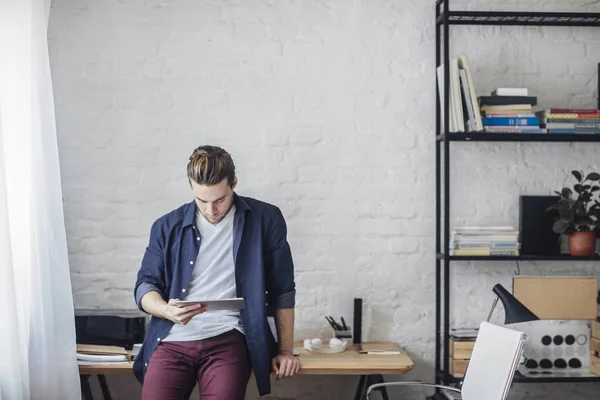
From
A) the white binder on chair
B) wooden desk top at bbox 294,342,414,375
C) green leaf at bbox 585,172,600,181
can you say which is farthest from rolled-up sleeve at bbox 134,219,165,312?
green leaf at bbox 585,172,600,181

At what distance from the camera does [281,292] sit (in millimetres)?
3314

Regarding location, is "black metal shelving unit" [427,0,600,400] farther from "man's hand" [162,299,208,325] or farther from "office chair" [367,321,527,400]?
"man's hand" [162,299,208,325]

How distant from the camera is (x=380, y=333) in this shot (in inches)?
159

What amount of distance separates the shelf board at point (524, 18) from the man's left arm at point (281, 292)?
4.96 feet

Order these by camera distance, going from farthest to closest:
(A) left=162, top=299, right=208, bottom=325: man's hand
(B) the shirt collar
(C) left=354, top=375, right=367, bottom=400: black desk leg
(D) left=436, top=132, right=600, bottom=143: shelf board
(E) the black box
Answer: (E) the black box → (C) left=354, top=375, right=367, bottom=400: black desk leg → (D) left=436, top=132, right=600, bottom=143: shelf board → (B) the shirt collar → (A) left=162, top=299, right=208, bottom=325: man's hand

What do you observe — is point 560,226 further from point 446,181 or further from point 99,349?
point 99,349

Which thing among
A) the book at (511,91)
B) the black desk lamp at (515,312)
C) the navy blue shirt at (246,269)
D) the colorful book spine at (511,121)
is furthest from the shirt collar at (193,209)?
the book at (511,91)

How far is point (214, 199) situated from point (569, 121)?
6.25 ft

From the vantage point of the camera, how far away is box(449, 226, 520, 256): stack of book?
378cm

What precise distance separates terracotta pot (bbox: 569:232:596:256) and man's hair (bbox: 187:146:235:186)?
187cm

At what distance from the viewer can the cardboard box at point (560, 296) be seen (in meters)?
3.78

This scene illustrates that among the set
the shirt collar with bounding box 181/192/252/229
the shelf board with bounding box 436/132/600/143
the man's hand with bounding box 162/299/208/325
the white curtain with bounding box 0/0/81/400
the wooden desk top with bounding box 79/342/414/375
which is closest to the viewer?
the white curtain with bounding box 0/0/81/400

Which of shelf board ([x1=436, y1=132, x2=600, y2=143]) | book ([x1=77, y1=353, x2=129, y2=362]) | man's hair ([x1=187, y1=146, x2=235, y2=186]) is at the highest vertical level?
shelf board ([x1=436, y1=132, x2=600, y2=143])

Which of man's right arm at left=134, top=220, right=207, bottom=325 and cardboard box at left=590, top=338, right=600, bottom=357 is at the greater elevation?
man's right arm at left=134, top=220, right=207, bottom=325
